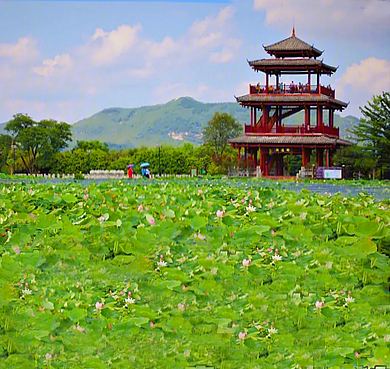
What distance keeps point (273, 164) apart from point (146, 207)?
15.5 m

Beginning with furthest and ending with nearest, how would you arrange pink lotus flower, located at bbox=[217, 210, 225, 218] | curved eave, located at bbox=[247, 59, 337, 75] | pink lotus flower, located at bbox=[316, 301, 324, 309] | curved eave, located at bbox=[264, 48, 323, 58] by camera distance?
1. curved eave, located at bbox=[264, 48, 323, 58]
2. curved eave, located at bbox=[247, 59, 337, 75]
3. pink lotus flower, located at bbox=[217, 210, 225, 218]
4. pink lotus flower, located at bbox=[316, 301, 324, 309]

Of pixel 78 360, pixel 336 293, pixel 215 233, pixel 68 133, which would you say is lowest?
pixel 78 360

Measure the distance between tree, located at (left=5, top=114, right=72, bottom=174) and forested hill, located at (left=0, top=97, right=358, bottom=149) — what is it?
1800cm

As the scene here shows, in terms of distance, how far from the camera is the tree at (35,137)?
1611cm

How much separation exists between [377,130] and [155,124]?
27275mm

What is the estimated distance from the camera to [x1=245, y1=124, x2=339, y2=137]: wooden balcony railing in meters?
18.5

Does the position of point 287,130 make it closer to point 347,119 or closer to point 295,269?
point 347,119

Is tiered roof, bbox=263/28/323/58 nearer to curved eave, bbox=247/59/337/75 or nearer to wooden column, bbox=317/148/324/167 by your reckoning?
curved eave, bbox=247/59/337/75

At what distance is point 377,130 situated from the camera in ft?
47.9

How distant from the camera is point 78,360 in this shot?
8.50 feet

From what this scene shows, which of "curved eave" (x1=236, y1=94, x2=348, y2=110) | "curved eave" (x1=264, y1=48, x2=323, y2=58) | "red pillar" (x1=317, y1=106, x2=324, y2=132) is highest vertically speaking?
"curved eave" (x1=264, y1=48, x2=323, y2=58)

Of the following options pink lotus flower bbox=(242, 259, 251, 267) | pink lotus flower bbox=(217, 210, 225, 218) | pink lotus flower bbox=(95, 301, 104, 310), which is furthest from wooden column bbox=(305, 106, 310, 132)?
pink lotus flower bbox=(95, 301, 104, 310)

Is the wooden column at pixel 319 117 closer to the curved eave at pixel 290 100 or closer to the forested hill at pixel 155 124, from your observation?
the curved eave at pixel 290 100

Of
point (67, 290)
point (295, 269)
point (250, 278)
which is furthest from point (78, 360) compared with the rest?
point (295, 269)
